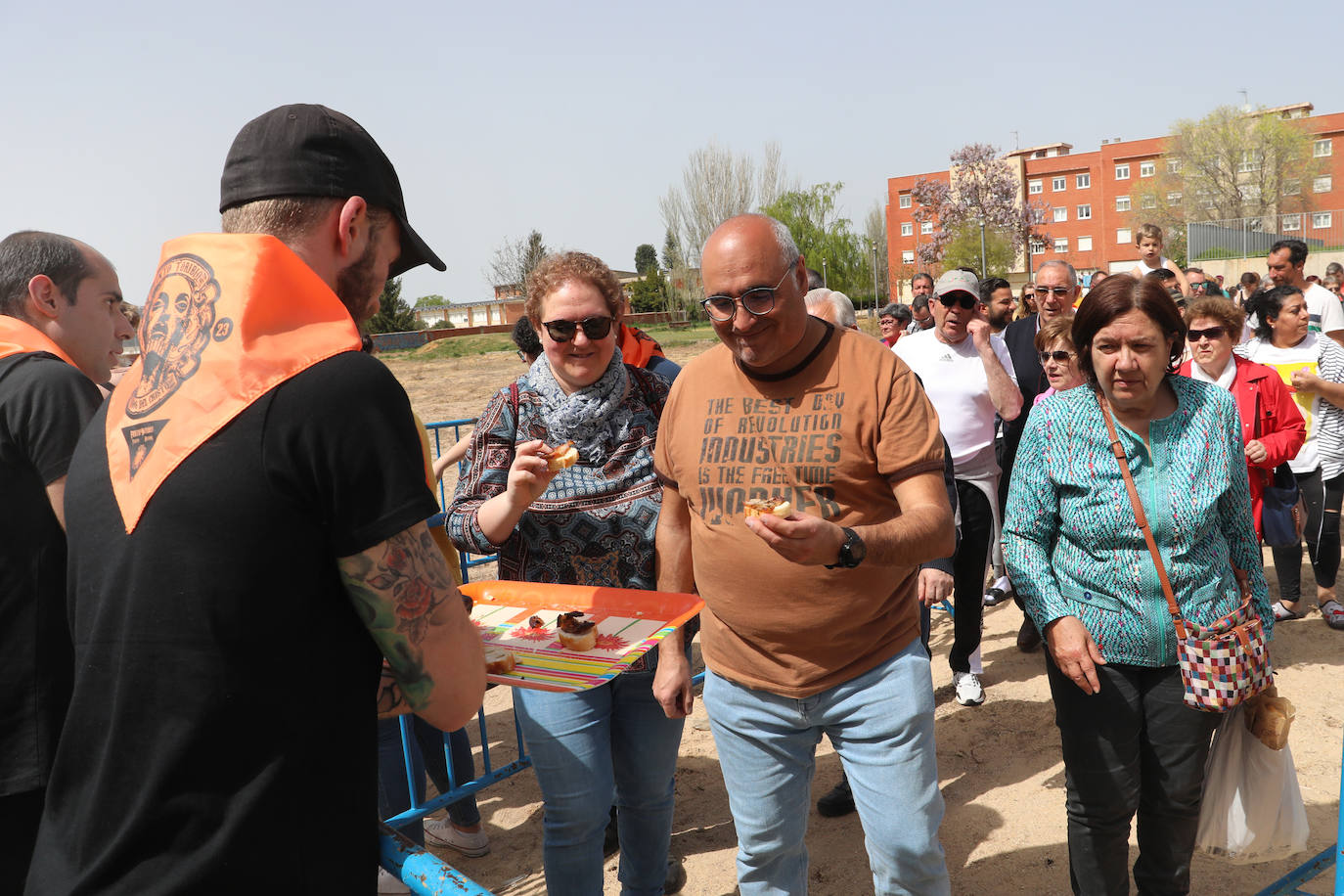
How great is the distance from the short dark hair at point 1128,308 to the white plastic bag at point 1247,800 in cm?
111

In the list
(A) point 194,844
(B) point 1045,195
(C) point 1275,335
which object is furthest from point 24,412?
(B) point 1045,195

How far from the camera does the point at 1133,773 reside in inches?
105

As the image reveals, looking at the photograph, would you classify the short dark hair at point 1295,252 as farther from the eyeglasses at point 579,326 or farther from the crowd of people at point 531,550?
the eyeglasses at point 579,326

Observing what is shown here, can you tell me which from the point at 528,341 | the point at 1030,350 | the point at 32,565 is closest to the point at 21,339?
the point at 32,565

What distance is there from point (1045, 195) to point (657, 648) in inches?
3289

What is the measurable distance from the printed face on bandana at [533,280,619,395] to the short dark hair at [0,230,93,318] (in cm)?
136

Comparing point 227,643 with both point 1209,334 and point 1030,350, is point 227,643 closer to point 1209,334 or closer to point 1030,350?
point 1209,334

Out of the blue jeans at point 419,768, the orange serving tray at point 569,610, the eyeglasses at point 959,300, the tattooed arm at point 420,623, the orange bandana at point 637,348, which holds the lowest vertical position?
the blue jeans at point 419,768

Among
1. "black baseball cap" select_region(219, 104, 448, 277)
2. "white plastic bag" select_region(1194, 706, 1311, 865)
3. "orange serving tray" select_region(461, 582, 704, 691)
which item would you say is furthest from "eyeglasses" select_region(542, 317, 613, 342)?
"white plastic bag" select_region(1194, 706, 1311, 865)

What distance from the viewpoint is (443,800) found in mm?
3428

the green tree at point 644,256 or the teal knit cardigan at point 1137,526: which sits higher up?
the green tree at point 644,256

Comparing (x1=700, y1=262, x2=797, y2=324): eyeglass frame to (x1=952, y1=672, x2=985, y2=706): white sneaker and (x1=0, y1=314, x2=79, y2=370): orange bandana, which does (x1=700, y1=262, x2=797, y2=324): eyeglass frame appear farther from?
(x1=952, y1=672, x2=985, y2=706): white sneaker

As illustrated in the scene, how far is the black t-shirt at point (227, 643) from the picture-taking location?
1230mm

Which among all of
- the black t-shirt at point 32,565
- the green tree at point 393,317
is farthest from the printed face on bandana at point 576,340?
the green tree at point 393,317
